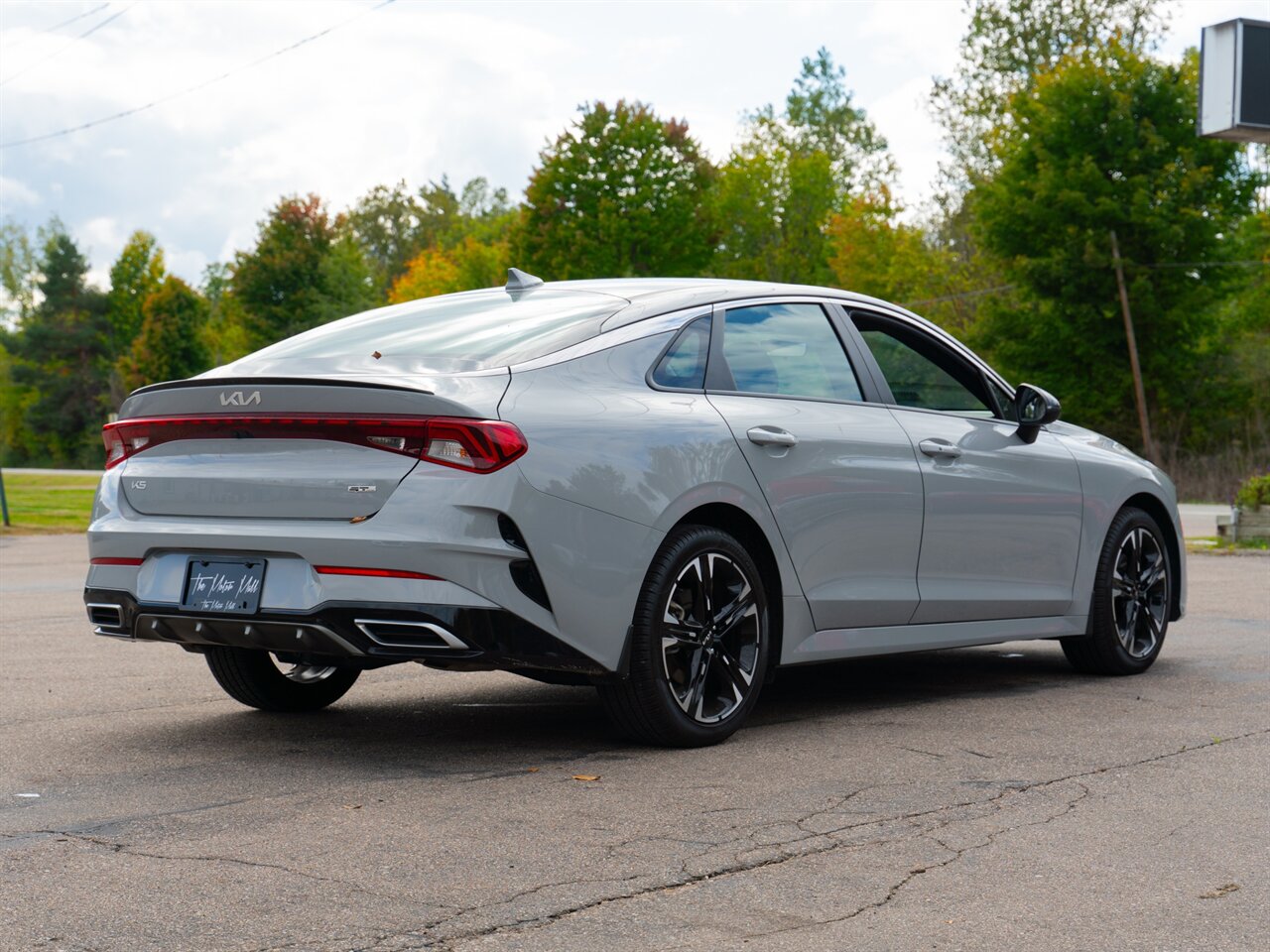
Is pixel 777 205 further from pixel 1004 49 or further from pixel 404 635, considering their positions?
pixel 404 635

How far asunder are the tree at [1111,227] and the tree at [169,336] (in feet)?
171

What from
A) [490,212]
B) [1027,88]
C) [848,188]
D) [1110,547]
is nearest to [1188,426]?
[1027,88]

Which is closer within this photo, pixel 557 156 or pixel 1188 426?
pixel 1188 426

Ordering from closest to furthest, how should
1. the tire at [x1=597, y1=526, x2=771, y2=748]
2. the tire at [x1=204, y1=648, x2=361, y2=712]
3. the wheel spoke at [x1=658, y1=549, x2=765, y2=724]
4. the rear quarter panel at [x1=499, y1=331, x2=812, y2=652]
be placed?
the rear quarter panel at [x1=499, y1=331, x2=812, y2=652]
the tire at [x1=597, y1=526, x2=771, y2=748]
the wheel spoke at [x1=658, y1=549, x2=765, y2=724]
the tire at [x1=204, y1=648, x2=361, y2=712]

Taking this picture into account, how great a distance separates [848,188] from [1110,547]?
69.8 m

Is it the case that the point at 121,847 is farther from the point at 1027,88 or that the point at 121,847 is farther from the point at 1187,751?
the point at 1027,88

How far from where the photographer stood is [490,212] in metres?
98.6

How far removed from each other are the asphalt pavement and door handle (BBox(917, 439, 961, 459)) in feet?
3.44

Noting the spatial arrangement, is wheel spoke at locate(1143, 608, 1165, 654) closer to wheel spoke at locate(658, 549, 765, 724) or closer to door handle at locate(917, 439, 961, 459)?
door handle at locate(917, 439, 961, 459)

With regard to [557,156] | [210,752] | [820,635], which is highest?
[557,156]

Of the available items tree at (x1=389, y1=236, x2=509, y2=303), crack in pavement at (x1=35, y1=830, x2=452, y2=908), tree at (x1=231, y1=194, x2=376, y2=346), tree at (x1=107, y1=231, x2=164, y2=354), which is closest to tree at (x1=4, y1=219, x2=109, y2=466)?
tree at (x1=107, y1=231, x2=164, y2=354)

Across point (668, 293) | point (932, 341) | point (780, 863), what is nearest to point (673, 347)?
point (668, 293)

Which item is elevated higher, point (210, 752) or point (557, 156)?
point (557, 156)

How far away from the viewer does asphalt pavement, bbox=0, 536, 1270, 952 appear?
349 centimetres
